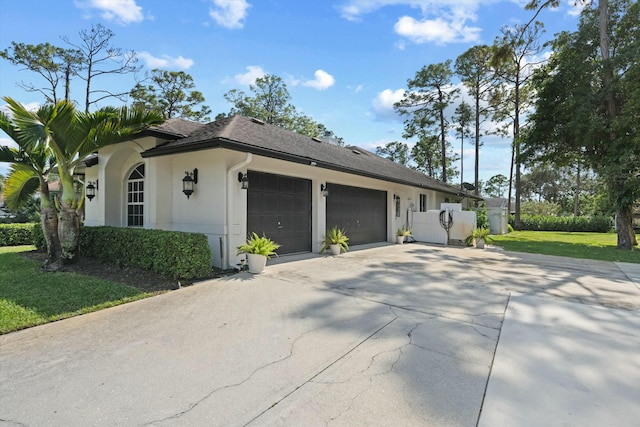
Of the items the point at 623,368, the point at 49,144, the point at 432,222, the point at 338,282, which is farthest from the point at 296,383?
the point at 432,222

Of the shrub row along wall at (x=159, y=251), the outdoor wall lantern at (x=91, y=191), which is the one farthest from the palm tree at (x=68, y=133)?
Result: the outdoor wall lantern at (x=91, y=191)

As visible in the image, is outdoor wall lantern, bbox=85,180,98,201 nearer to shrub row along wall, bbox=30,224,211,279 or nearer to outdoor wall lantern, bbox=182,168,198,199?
shrub row along wall, bbox=30,224,211,279

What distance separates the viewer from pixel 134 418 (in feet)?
7.35

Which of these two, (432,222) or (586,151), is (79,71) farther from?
(586,151)

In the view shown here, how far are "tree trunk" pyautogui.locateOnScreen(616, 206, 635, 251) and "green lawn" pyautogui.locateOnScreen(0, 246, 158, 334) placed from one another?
17.9 m

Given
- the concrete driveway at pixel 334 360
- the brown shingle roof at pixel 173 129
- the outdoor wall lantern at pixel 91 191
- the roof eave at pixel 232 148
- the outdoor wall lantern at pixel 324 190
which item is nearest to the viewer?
the concrete driveway at pixel 334 360

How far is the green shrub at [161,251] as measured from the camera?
20.2 feet

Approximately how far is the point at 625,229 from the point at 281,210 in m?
14.8

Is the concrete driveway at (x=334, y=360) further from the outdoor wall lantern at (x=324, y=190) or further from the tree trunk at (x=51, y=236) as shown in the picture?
the outdoor wall lantern at (x=324, y=190)

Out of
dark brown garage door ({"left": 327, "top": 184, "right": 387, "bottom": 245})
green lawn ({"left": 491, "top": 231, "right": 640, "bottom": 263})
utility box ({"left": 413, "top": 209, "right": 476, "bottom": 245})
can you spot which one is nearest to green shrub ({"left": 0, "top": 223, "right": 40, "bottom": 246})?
dark brown garage door ({"left": 327, "top": 184, "right": 387, "bottom": 245})

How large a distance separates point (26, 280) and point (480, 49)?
32.6 m

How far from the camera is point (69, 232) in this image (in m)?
6.90

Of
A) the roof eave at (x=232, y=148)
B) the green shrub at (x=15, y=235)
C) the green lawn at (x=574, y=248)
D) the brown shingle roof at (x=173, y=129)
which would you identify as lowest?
the green lawn at (x=574, y=248)

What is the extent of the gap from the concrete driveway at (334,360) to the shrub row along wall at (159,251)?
820mm
